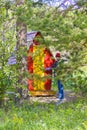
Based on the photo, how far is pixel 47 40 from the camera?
30.5 feet

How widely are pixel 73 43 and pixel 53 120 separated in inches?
132

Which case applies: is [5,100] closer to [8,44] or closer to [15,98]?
[15,98]

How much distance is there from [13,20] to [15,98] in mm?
2781

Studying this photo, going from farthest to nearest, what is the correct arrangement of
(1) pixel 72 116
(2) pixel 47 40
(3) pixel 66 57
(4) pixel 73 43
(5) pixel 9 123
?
(3) pixel 66 57, (4) pixel 73 43, (2) pixel 47 40, (1) pixel 72 116, (5) pixel 9 123

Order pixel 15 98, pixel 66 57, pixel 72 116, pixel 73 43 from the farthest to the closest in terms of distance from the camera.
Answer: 1. pixel 15 98
2. pixel 66 57
3. pixel 73 43
4. pixel 72 116

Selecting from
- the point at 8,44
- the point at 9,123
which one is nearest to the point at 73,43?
the point at 8,44

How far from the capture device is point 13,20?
403 inches

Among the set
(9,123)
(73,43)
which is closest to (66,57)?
Answer: (73,43)

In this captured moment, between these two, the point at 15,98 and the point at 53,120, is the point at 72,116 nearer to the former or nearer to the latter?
the point at 53,120

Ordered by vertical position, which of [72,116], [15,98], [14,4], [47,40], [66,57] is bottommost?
[15,98]

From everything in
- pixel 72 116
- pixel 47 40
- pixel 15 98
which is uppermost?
pixel 47 40

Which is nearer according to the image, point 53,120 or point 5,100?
point 53,120

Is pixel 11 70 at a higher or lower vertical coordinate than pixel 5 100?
higher

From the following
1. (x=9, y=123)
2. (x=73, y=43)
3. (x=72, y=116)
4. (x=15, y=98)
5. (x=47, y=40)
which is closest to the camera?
(x=9, y=123)
